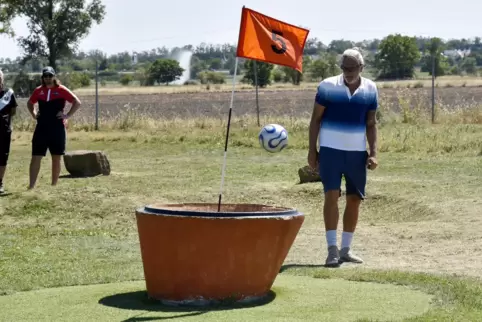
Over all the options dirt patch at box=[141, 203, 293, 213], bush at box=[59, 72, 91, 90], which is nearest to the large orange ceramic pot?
dirt patch at box=[141, 203, 293, 213]

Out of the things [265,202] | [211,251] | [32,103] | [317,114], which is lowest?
[265,202]

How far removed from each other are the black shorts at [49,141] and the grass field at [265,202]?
505mm

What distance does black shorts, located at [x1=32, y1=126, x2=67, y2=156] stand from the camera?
1596 cm

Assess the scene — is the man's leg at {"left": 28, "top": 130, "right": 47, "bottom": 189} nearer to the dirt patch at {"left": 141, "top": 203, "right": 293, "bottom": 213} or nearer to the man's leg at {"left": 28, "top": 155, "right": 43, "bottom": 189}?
the man's leg at {"left": 28, "top": 155, "right": 43, "bottom": 189}

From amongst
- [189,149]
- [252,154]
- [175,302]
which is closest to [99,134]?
[189,149]

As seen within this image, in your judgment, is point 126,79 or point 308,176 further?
point 126,79

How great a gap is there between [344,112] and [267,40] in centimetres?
94

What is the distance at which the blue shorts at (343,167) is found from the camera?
395 inches

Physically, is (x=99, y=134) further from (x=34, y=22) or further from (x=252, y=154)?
(x=34, y=22)

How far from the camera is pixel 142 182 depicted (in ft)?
56.4

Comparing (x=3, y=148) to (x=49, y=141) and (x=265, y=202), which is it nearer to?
(x=49, y=141)

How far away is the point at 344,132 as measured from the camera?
9.96 meters

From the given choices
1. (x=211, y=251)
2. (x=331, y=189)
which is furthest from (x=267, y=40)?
(x=211, y=251)

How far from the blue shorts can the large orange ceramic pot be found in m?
1.93
